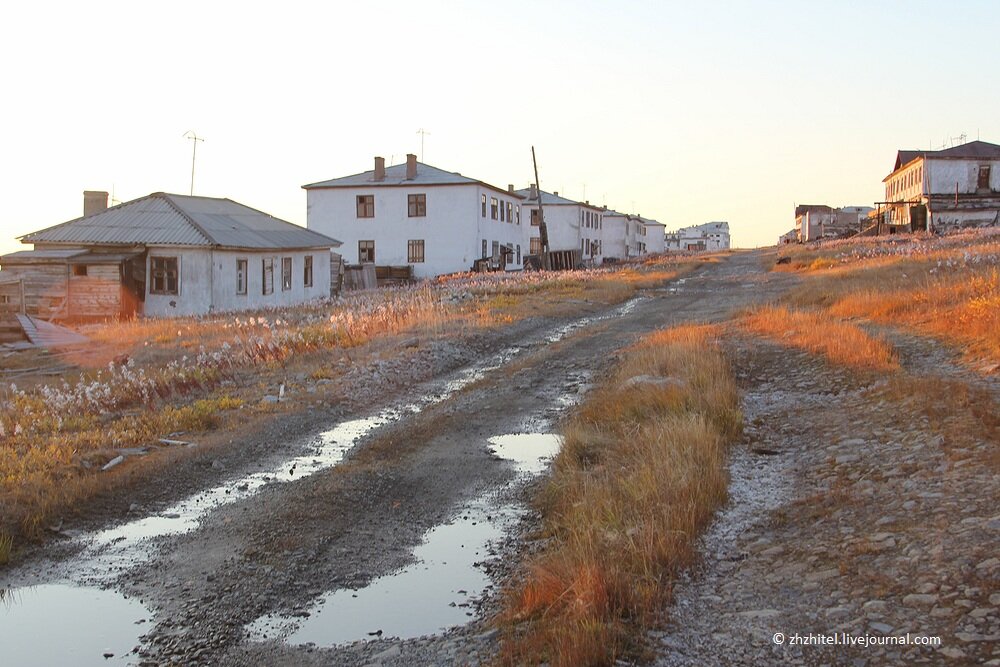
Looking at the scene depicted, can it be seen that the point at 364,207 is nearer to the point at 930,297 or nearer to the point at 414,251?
the point at 414,251

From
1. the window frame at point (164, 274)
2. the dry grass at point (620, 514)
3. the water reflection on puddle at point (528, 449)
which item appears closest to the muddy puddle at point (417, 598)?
the dry grass at point (620, 514)

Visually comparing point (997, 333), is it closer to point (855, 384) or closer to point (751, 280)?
point (855, 384)

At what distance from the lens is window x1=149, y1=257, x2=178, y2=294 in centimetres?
2953

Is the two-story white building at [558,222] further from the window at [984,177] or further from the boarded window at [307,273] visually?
the boarded window at [307,273]

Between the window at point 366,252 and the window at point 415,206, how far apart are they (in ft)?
9.98

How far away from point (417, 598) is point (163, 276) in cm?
2704

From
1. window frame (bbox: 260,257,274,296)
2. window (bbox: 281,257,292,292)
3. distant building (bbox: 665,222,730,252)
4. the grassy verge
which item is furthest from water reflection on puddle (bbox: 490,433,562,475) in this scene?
distant building (bbox: 665,222,730,252)

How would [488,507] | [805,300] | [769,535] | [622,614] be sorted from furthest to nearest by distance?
1. [805,300]
2. [488,507]
3. [769,535]
4. [622,614]

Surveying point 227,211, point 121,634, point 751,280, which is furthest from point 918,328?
point 227,211

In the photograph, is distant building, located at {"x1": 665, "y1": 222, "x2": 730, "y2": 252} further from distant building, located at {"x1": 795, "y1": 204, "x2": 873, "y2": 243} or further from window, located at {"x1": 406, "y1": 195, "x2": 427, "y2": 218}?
window, located at {"x1": 406, "y1": 195, "x2": 427, "y2": 218}

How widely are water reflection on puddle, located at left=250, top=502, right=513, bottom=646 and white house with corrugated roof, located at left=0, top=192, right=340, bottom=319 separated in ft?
82.7

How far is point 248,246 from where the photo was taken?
3064 centimetres

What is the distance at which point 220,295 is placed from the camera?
30.5 metres

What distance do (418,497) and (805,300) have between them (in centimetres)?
1588
